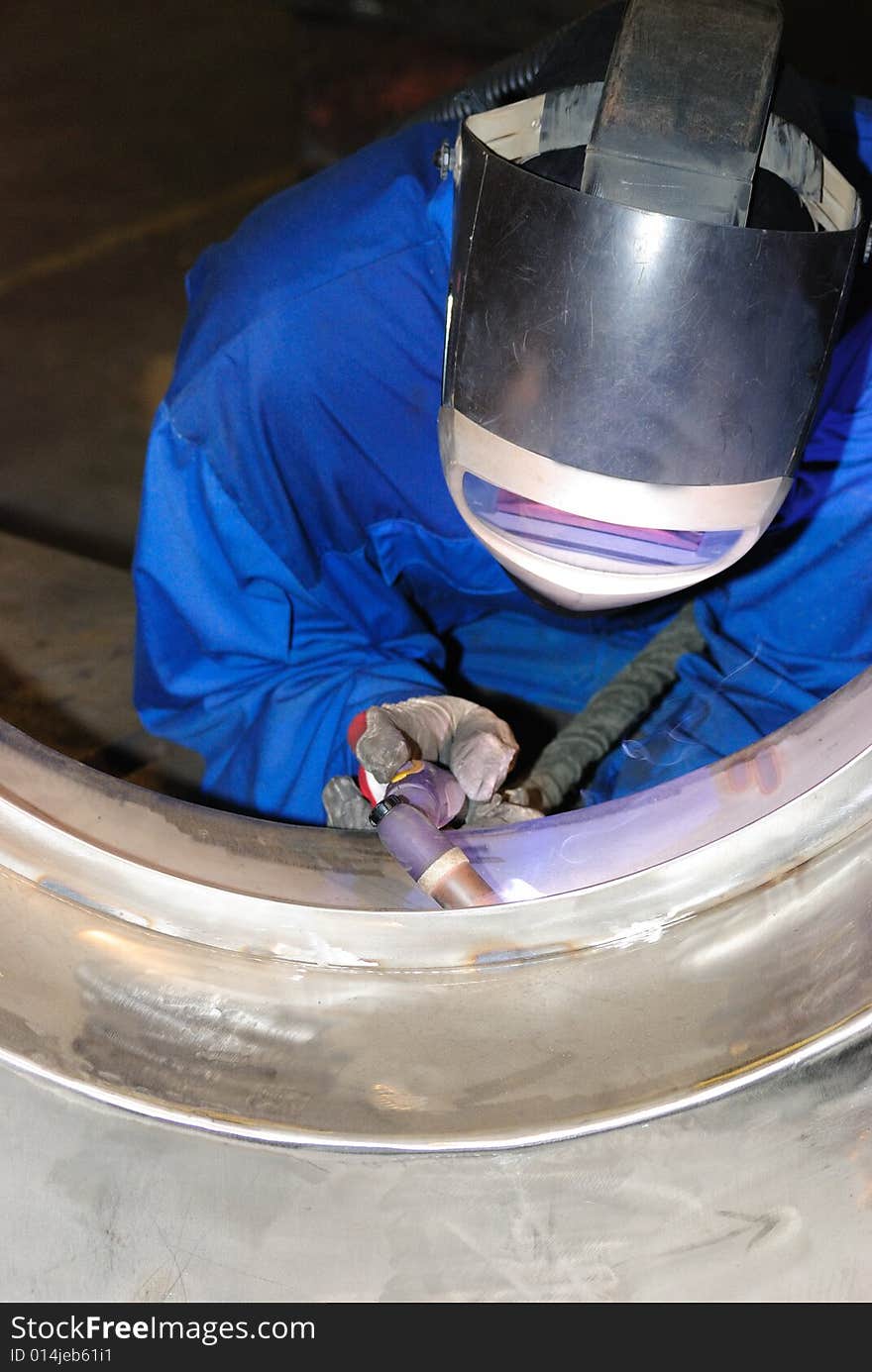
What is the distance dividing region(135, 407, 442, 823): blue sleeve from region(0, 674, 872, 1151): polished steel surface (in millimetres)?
377

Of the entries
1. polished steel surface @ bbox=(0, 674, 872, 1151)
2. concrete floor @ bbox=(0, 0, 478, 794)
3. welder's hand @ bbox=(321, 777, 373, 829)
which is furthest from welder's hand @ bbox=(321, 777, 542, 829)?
concrete floor @ bbox=(0, 0, 478, 794)

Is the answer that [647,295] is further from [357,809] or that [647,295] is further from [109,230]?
[109,230]

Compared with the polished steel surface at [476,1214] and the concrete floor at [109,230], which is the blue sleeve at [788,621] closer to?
the polished steel surface at [476,1214]

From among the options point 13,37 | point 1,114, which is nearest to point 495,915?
point 1,114

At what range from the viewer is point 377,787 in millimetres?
1195

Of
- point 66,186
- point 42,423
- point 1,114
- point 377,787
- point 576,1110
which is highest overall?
point 1,114

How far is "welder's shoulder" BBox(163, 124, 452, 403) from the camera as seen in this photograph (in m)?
1.26

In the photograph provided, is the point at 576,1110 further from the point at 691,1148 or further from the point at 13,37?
the point at 13,37

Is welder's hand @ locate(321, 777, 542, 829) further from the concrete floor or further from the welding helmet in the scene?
the concrete floor

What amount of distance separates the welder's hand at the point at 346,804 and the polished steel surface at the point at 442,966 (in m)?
0.26

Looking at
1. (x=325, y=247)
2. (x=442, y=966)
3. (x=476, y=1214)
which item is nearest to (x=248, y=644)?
(x=325, y=247)

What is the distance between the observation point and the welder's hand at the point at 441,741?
1.16 m

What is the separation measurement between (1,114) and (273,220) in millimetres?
3242
